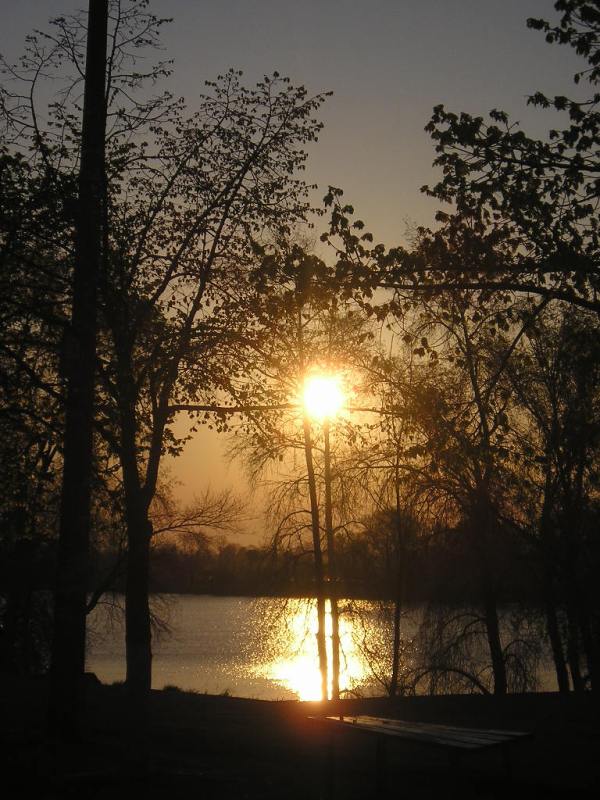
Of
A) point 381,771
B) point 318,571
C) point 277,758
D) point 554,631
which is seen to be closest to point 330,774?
point 381,771

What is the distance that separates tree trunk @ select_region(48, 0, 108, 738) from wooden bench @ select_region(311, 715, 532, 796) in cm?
277

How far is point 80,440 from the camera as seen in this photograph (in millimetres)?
9875

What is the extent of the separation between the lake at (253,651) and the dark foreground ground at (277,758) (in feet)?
39.6

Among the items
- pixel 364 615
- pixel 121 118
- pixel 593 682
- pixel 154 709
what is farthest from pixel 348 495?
pixel 121 118

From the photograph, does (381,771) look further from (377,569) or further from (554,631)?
(377,569)

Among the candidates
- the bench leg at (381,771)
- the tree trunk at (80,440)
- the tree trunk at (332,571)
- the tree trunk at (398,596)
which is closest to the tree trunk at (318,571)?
the tree trunk at (332,571)

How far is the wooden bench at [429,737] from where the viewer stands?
21.7ft

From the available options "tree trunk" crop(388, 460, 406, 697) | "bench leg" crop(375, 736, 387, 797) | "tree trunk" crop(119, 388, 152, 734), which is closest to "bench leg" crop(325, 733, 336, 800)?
"bench leg" crop(375, 736, 387, 797)

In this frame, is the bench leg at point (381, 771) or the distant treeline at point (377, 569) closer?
the bench leg at point (381, 771)

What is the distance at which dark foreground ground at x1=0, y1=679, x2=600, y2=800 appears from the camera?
294 inches

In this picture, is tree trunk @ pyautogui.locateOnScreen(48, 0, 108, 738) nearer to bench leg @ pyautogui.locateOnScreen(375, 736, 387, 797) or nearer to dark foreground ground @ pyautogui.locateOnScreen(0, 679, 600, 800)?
dark foreground ground @ pyautogui.locateOnScreen(0, 679, 600, 800)

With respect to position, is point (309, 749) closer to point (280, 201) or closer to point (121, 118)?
point (280, 201)

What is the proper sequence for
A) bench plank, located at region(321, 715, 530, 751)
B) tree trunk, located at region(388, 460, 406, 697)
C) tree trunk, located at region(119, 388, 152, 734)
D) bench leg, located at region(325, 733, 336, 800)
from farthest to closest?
1. tree trunk, located at region(388, 460, 406, 697)
2. tree trunk, located at region(119, 388, 152, 734)
3. bench leg, located at region(325, 733, 336, 800)
4. bench plank, located at region(321, 715, 530, 751)

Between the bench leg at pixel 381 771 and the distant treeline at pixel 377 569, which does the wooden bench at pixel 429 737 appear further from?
the distant treeline at pixel 377 569
